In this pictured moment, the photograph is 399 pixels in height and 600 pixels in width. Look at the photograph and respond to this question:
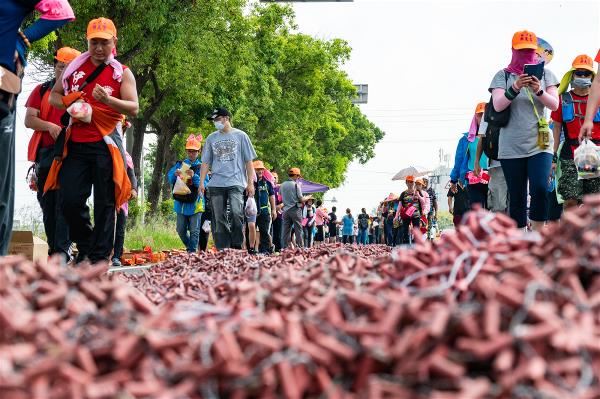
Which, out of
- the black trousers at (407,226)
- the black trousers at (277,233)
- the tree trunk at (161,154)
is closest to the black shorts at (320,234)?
the tree trunk at (161,154)

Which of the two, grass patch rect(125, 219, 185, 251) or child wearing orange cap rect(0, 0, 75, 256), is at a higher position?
→ child wearing orange cap rect(0, 0, 75, 256)

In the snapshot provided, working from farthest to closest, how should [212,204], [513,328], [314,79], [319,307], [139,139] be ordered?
[314,79]
[139,139]
[212,204]
[319,307]
[513,328]

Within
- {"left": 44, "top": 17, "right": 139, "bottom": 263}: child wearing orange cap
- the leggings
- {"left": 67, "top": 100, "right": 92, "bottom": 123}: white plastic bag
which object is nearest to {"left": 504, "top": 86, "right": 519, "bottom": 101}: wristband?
the leggings

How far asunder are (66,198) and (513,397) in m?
6.09

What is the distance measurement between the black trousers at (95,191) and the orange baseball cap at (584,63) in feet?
17.0

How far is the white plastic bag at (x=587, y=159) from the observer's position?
25.9 feet

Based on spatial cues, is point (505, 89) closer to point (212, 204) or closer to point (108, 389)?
point (212, 204)

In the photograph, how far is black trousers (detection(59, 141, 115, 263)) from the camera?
7.55 metres

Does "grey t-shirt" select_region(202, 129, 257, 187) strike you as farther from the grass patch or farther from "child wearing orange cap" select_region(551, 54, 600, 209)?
the grass patch

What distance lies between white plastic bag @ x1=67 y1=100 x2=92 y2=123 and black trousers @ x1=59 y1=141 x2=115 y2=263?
0.84ft

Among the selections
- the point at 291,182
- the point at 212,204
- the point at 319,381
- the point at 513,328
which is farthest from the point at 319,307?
the point at 291,182

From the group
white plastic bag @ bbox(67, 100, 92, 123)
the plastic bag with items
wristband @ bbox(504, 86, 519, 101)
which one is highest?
wristband @ bbox(504, 86, 519, 101)

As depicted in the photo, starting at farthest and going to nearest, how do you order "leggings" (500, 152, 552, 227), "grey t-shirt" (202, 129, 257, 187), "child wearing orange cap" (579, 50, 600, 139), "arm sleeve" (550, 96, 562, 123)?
"grey t-shirt" (202, 129, 257, 187) < "arm sleeve" (550, 96, 562, 123) < "leggings" (500, 152, 552, 227) < "child wearing orange cap" (579, 50, 600, 139)

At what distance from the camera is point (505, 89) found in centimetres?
872
